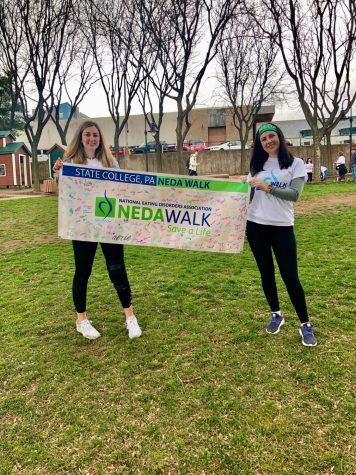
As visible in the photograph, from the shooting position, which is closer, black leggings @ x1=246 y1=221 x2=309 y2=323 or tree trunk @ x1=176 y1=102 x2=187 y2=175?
black leggings @ x1=246 y1=221 x2=309 y2=323

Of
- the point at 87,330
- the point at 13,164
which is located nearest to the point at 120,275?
the point at 87,330

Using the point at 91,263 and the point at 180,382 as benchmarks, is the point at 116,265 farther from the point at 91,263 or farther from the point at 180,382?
the point at 180,382

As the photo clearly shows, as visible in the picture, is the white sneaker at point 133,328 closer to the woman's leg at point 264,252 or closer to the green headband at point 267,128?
the woman's leg at point 264,252

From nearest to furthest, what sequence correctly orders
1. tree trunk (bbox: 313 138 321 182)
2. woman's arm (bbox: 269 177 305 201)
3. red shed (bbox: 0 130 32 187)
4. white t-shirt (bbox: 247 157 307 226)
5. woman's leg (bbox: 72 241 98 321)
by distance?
woman's arm (bbox: 269 177 305 201)
white t-shirt (bbox: 247 157 307 226)
woman's leg (bbox: 72 241 98 321)
tree trunk (bbox: 313 138 321 182)
red shed (bbox: 0 130 32 187)

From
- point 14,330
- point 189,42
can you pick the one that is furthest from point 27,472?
point 189,42

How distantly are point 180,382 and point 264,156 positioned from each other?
2000 mm

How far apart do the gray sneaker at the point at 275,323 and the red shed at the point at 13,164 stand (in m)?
26.7

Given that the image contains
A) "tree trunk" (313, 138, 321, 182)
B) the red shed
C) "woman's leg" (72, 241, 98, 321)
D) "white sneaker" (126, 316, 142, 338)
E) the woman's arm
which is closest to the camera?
the woman's arm

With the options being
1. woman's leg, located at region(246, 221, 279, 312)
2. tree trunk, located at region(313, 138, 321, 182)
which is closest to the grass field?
woman's leg, located at region(246, 221, 279, 312)

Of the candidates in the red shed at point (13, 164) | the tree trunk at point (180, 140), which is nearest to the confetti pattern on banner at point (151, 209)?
the tree trunk at point (180, 140)

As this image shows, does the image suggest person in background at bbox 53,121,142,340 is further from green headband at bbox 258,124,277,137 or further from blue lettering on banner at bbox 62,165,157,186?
green headband at bbox 258,124,277,137

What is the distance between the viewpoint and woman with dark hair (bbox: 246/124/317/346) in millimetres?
3234

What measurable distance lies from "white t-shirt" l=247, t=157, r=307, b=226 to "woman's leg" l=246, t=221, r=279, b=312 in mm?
95

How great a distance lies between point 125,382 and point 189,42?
17634 millimetres
